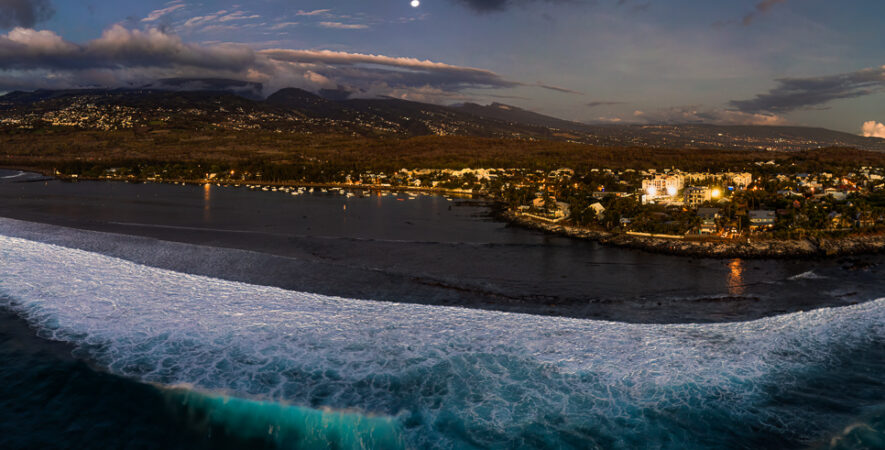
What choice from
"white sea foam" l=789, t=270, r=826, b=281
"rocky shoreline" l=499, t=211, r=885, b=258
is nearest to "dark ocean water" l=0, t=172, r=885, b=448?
"white sea foam" l=789, t=270, r=826, b=281

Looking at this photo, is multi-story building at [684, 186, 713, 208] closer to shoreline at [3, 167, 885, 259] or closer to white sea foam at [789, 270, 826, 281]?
shoreline at [3, 167, 885, 259]

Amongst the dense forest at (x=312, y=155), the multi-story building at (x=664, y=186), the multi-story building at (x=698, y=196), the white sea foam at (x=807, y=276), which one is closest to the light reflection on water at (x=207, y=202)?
the dense forest at (x=312, y=155)

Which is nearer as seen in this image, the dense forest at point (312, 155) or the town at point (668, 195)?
the town at point (668, 195)

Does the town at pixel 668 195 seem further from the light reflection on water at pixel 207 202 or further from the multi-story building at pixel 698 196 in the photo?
the light reflection on water at pixel 207 202

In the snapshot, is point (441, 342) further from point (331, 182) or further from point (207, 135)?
point (207, 135)

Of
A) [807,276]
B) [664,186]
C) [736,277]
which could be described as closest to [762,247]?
[807,276]

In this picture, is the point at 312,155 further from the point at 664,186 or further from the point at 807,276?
the point at 807,276

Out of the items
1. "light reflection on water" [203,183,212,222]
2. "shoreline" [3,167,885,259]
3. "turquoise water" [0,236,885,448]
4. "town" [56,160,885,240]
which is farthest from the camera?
"light reflection on water" [203,183,212,222]
